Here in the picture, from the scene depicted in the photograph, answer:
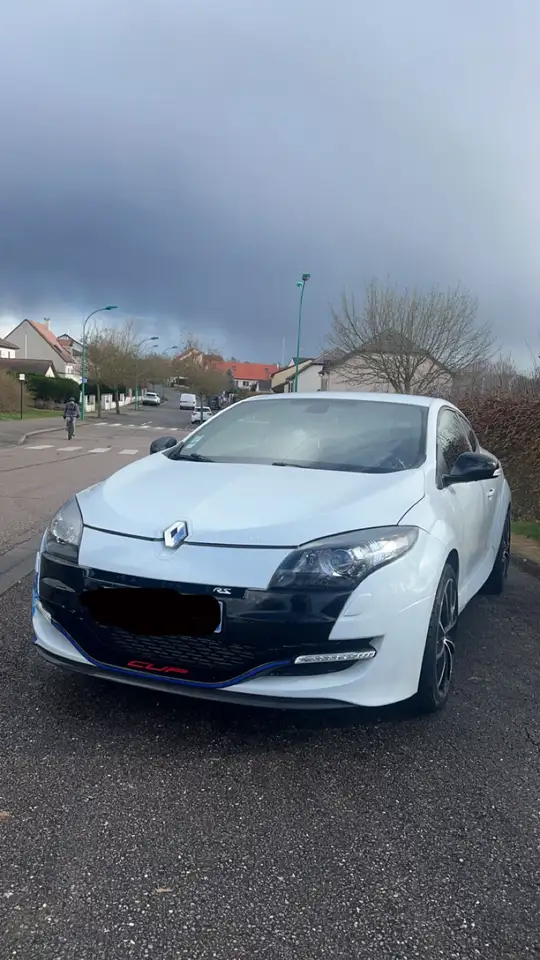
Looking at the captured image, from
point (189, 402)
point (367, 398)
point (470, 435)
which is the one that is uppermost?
point (367, 398)

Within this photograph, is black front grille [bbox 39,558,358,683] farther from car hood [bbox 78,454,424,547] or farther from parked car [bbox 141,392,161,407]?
parked car [bbox 141,392,161,407]

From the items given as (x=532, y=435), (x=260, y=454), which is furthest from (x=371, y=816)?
(x=532, y=435)

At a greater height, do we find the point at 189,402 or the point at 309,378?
the point at 309,378

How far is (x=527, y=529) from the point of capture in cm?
883

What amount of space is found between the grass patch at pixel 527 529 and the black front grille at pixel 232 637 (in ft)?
20.5

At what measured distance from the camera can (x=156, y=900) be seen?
2.11m

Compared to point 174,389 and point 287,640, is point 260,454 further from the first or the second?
point 174,389

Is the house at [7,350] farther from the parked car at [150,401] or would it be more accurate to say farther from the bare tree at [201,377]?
the bare tree at [201,377]

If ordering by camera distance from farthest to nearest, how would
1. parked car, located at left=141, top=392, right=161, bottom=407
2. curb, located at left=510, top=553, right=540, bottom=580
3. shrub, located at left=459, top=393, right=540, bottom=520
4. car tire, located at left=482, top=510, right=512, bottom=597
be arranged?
parked car, located at left=141, top=392, right=161, bottom=407 → shrub, located at left=459, top=393, right=540, bottom=520 → curb, located at left=510, top=553, right=540, bottom=580 → car tire, located at left=482, top=510, right=512, bottom=597

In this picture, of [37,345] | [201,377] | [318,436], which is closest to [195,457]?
[318,436]

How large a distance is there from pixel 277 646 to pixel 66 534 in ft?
3.69

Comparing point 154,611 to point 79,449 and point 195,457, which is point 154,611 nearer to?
point 195,457

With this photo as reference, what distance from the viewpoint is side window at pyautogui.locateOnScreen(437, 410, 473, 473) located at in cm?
407

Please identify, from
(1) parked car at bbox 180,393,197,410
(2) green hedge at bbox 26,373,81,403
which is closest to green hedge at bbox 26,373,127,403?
(2) green hedge at bbox 26,373,81,403
